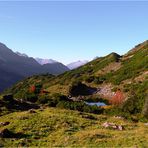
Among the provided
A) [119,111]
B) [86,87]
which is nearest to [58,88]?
[86,87]

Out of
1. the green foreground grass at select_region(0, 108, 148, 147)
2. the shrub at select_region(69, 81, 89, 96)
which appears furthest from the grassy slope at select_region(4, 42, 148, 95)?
the green foreground grass at select_region(0, 108, 148, 147)

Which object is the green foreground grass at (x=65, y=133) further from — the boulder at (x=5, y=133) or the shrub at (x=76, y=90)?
the shrub at (x=76, y=90)

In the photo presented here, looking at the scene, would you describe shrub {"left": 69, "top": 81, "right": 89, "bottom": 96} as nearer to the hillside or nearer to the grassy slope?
the hillside

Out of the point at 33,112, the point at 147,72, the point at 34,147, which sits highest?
the point at 147,72

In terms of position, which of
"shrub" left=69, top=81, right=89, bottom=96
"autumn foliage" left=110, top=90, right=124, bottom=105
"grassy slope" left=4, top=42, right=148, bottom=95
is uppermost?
"grassy slope" left=4, top=42, right=148, bottom=95

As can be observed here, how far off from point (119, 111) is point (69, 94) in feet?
127

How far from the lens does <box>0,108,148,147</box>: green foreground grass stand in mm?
26858

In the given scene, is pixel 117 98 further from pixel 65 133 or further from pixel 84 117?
pixel 65 133

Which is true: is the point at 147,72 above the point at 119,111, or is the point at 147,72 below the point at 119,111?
above

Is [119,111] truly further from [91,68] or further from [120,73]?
[91,68]

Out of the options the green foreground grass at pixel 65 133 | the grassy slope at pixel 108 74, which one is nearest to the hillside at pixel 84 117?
the green foreground grass at pixel 65 133

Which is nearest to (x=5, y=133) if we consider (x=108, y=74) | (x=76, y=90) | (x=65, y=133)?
(x=65, y=133)

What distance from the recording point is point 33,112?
1561 inches

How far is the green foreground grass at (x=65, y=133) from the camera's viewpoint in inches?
1057
